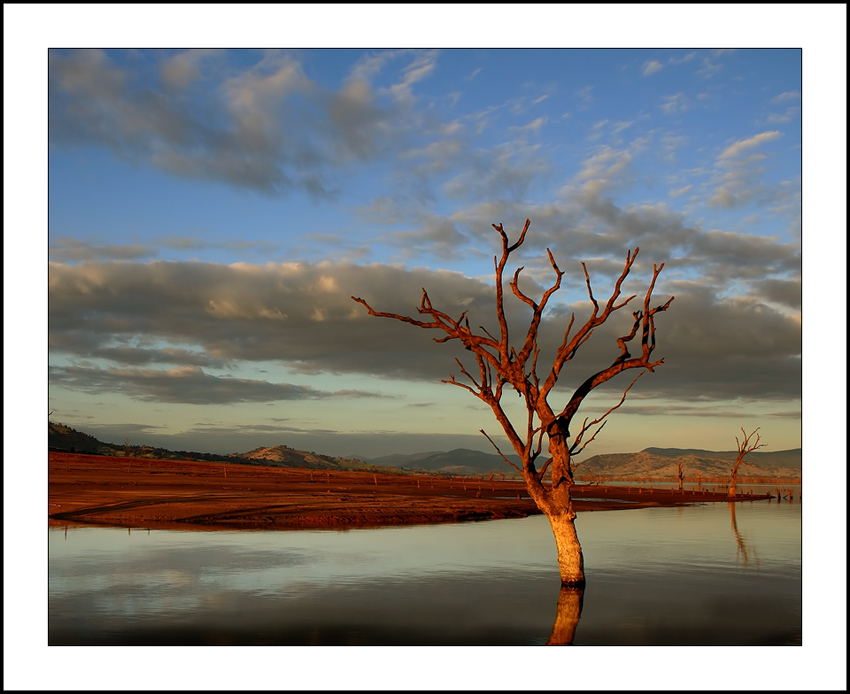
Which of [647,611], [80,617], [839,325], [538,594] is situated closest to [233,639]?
[80,617]

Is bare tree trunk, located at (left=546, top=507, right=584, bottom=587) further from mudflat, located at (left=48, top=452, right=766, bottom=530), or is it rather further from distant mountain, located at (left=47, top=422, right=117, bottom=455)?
distant mountain, located at (left=47, top=422, right=117, bottom=455)

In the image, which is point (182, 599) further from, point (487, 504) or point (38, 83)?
point (487, 504)

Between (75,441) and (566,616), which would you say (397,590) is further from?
(75,441)


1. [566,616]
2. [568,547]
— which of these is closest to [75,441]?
[568,547]

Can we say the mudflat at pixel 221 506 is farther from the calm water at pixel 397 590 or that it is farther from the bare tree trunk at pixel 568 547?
the bare tree trunk at pixel 568 547

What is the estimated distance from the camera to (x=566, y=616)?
48.0 ft

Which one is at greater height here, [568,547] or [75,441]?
[568,547]

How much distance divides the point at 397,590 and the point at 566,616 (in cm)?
434

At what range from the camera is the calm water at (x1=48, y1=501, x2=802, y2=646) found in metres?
13.3

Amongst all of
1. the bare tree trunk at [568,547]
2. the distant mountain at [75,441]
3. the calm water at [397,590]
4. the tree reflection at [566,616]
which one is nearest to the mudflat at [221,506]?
the calm water at [397,590]

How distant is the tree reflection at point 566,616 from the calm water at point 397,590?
0.57 ft

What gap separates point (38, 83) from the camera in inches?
500

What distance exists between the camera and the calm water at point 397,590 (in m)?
13.3

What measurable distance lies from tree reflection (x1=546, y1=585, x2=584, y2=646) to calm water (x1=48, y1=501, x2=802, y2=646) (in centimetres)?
17
